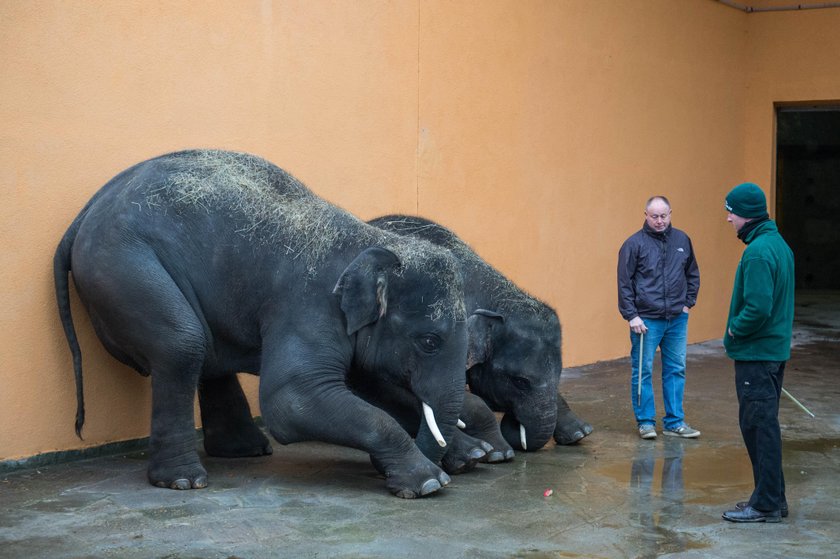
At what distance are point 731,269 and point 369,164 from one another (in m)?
7.10

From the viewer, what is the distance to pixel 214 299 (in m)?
6.74

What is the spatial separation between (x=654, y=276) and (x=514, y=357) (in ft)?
4.62

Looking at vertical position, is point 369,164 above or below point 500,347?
above

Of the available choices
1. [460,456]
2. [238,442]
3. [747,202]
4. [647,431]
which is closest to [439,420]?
[460,456]

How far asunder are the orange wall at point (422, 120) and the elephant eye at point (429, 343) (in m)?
2.12

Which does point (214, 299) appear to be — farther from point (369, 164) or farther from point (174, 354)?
point (369, 164)

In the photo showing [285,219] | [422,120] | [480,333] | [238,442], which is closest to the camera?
[285,219]

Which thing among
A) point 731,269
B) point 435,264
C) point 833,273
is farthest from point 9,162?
point 833,273

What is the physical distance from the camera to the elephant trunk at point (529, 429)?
758 centimetres

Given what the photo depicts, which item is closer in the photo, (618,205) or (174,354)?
(174,354)

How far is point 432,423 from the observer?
645cm

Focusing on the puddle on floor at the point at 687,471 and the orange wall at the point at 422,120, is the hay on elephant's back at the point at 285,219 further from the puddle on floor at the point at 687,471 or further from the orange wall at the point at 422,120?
the puddle on floor at the point at 687,471

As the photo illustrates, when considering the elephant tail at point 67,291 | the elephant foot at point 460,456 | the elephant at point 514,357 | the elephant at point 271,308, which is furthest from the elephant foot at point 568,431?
the elephant tail at point 67,291

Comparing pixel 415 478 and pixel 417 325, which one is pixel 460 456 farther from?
pixel 417 325
